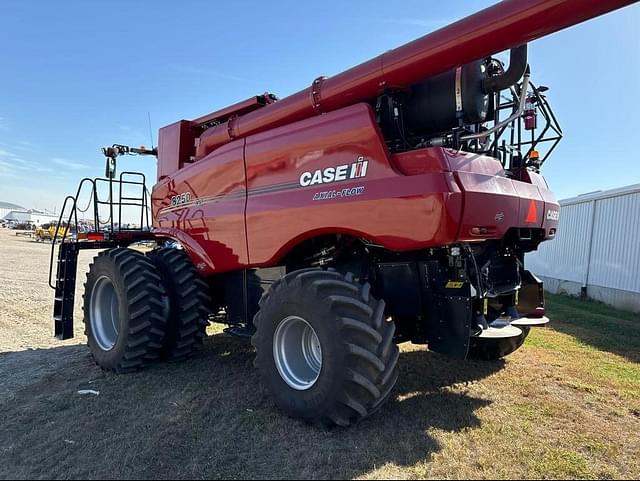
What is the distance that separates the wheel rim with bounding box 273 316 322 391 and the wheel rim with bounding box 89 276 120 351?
284 cm

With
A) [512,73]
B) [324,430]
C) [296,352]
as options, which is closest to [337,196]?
[296,352]

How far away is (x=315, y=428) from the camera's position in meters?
3.45

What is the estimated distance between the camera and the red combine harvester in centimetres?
327

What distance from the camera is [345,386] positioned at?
10.6 feet

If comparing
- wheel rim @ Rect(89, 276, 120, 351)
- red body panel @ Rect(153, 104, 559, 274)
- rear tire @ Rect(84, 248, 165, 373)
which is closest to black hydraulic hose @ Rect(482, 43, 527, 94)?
red body panel @ Rect(153, 104, 559, 274)

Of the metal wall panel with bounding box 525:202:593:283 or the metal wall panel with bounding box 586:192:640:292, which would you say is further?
the metal wall panel with bounding box 525:202:593:283

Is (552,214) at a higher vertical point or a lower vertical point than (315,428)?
higher

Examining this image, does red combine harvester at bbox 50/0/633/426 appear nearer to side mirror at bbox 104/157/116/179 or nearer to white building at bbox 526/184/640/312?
side mirror at bbox 104/157/116/179

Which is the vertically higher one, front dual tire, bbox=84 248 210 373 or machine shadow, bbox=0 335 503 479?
front dual tire, bbox=84 248 210 373

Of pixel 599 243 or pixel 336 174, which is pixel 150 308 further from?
pixel 599 243

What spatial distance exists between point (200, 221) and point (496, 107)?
10.8 ft

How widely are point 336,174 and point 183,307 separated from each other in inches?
98.4

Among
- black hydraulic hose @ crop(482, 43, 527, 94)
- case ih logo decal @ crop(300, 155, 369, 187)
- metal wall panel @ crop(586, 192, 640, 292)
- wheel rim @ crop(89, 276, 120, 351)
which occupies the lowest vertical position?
wheel rim @ crop(89, 276, 120, 351)

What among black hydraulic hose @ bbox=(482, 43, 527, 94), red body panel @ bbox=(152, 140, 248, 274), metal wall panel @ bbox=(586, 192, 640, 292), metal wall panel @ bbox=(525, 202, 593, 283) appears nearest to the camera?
black hydraulic hose @ bbox=(482, 43, 527, 94)
